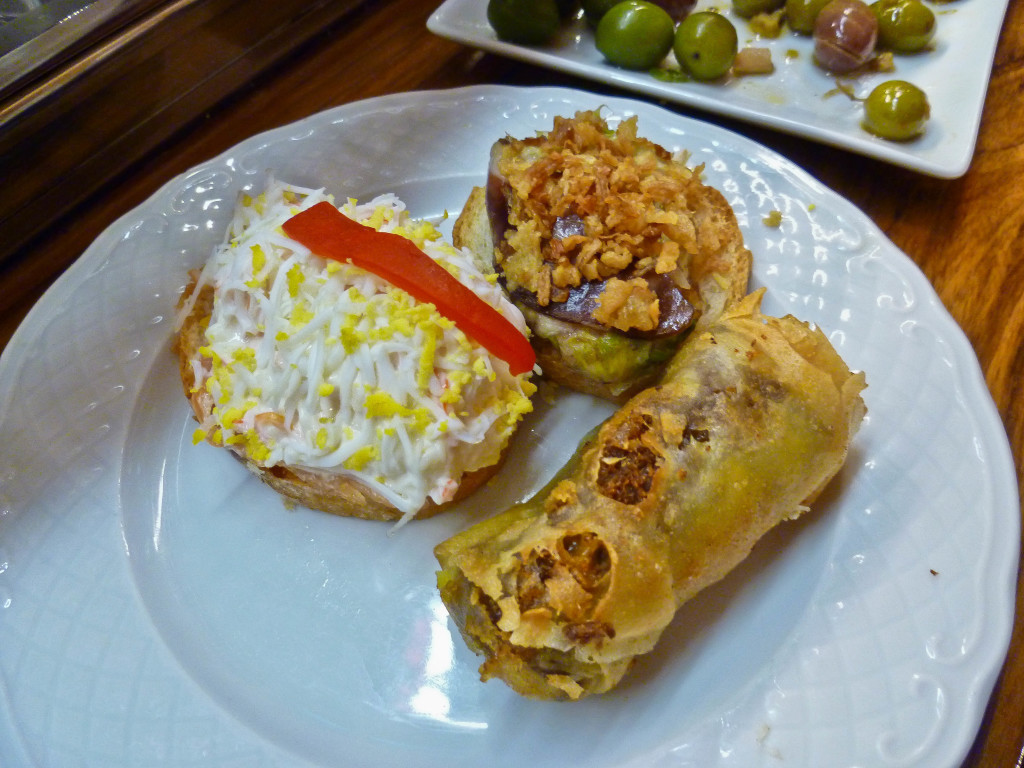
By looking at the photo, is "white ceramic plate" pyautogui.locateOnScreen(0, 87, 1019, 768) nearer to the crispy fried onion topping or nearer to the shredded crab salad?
the shredded crab salad

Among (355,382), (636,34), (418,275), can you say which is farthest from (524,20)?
(355,382)

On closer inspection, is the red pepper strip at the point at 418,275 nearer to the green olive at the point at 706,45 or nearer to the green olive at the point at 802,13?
the green olive at the point at 706,45

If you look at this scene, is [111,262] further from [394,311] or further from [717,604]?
[717,604]

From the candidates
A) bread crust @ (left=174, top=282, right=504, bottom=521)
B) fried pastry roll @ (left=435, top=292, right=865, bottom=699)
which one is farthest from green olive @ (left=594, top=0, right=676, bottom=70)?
bread crust @ (left=174, top=282, right=504, bottom=521)

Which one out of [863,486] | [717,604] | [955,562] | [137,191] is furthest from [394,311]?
[137,191]

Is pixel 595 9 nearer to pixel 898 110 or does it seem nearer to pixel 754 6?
pixel 754 6

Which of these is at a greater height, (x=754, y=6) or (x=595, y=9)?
(x=595, y=9)

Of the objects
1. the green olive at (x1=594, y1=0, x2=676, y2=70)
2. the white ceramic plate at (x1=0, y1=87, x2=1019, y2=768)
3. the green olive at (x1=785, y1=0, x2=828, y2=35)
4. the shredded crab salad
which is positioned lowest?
the white ceramic plate at (x1=0, y1=87, x2=1019, y2=768)
